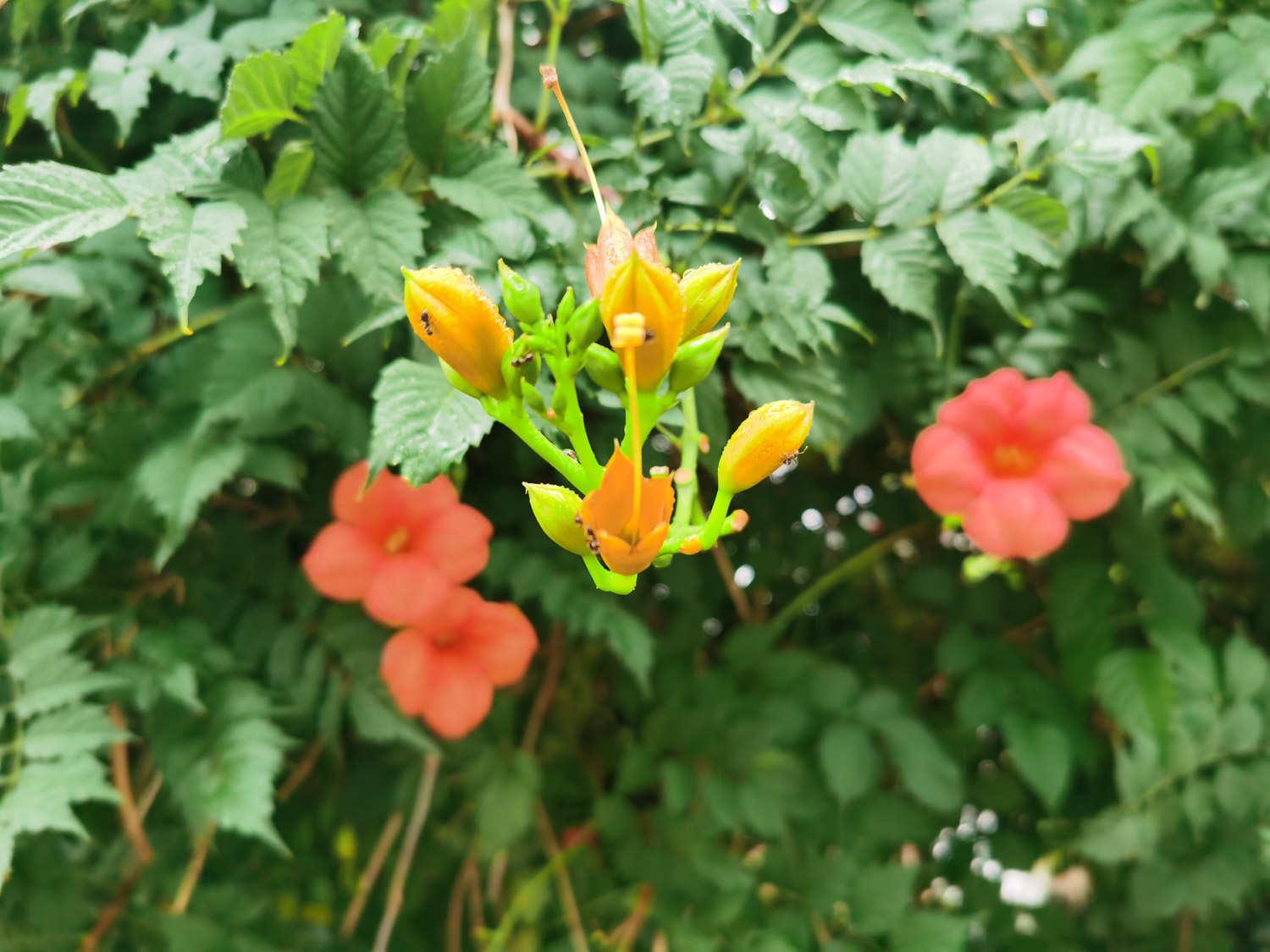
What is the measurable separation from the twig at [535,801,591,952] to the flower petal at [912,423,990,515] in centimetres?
57

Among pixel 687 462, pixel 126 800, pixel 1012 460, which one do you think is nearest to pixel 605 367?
pixel 687 462

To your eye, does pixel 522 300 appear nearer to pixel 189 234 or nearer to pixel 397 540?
pixel 189 234

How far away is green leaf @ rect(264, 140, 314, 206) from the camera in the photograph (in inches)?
26.3

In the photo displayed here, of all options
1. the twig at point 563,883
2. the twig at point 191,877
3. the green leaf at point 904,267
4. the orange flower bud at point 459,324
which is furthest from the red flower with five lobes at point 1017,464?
the twig at point 191,877

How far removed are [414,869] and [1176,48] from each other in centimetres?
112

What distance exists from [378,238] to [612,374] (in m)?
0.30

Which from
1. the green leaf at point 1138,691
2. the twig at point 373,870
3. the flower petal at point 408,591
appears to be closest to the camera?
the flower petal at point 408,591

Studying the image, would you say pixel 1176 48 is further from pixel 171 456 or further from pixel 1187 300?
pixel 171 456

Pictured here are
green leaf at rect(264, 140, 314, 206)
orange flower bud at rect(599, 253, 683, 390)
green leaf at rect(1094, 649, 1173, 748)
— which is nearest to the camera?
orange flower bud at rect(599, 253, 683, 390)

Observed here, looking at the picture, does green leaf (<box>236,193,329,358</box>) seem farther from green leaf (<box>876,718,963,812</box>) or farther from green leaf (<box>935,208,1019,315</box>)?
green leaf (<box>876,718,963,812</box>)

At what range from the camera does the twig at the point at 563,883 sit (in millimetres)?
1000

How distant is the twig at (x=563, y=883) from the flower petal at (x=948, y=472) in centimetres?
57

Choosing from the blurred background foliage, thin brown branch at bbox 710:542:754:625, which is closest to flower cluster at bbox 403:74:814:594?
the blurred background foliage

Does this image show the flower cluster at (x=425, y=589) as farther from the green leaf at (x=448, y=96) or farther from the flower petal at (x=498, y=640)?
the green leaf at (x=448, y=96)
